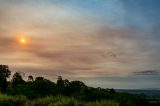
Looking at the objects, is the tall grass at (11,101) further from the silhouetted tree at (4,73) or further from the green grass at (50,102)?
the silhouetted tree at (4,73)

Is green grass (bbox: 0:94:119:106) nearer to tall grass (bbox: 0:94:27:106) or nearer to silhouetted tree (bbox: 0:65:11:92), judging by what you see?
tall grass (bbox: 0:94:27:106)

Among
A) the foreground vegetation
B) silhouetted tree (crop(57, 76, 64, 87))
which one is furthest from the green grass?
silhouetted tree (crop(57, 76, 64, 87))

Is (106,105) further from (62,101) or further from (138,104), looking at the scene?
Answer: (138,104)

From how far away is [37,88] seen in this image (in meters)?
46.6

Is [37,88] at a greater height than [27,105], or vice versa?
[37,88]

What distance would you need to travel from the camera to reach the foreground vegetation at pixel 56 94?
26189mm

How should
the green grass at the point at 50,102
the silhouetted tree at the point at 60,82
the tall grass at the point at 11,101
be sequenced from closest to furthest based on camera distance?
the green grass at the point at 50,102
the tall grass at the point at 11,101
the silhouetted tree at the point at 60,82

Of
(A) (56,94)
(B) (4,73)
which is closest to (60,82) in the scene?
(B) (4,73)

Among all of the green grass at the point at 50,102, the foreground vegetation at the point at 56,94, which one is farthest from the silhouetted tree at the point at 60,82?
the green grass at the point at 50,102

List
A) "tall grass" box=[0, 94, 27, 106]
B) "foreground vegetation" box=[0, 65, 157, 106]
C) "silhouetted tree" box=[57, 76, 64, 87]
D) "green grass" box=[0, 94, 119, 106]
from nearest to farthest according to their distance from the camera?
"green grass" box=[0, 94, 119, 106] → "foreground vegetation" box=[0, 65, 157, 106] → "tall grass" box=[0, 94, 27, 106] → "silhouetted tree" box=[57, 76, 64, 87]

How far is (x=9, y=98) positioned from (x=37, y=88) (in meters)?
17.1

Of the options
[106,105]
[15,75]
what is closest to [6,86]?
[15,75]

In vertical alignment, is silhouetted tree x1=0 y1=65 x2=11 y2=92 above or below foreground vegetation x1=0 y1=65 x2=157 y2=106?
above

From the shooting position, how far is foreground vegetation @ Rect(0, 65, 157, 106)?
85.9ft
